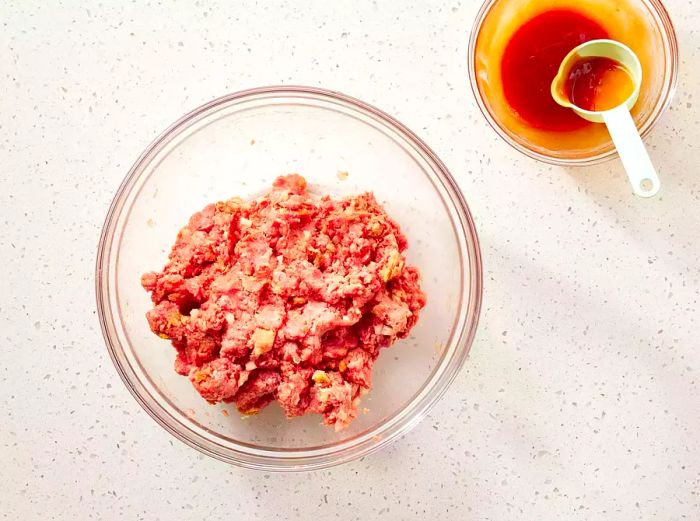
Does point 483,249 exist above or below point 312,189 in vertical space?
below

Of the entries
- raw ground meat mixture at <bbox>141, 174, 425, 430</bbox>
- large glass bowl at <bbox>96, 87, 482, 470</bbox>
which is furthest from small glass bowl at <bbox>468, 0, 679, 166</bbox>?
raw ground meat mixture at <bbox>141, 174, 425, 430</bbox>

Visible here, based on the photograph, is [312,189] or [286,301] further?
[312,189]

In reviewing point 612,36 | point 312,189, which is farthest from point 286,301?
point 612,36

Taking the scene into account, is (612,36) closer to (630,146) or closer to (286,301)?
(630,146)

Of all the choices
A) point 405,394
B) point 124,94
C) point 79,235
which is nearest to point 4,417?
point 79,235

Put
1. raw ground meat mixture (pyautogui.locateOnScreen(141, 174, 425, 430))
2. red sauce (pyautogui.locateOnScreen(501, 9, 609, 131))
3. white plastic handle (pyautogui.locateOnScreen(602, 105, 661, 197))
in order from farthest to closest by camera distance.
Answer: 1. red sauce (pyautogui.locateOnScreen(501, 9, 609, 131))
2. white plastic handle (pyautogui.locateOnScreen(602, 105, 661, 197))
3. raw ground meat mixture (pyautogui.locateOnScreen(141, 174, 425, 430))

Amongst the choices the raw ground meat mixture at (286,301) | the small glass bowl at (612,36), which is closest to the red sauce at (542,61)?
the small glass bowl at (612,36)

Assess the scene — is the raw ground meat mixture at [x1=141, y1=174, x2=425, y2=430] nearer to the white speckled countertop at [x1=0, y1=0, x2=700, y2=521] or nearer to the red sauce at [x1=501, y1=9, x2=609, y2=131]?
the white speckled countertop at [x1=0, y1=0, x2=700, y2=521]
